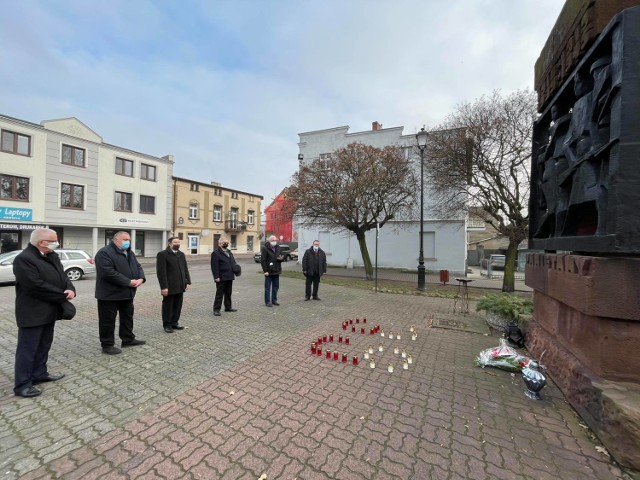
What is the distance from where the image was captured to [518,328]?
5.49 metres

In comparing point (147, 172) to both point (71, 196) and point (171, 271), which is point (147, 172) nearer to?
point (71, 196)

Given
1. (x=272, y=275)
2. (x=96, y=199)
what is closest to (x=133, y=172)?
(x=96, y=199)

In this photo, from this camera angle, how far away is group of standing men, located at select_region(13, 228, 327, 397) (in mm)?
3299

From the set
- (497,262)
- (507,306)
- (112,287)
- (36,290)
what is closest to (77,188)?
(112,287)

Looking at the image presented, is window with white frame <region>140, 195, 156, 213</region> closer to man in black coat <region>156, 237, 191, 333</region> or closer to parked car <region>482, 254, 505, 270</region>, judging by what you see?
man in black coat <region>156, 237, 191, 333</region>

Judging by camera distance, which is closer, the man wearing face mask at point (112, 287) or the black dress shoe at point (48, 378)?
the black dress shoe at point (48, 378)

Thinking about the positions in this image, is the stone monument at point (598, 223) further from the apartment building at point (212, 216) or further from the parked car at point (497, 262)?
the apartment building at point (212, 216)

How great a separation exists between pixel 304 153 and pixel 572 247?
2497 cm

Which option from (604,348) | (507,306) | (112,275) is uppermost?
(112,275)

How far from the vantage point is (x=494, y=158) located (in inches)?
480

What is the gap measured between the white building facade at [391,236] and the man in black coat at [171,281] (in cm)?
1372

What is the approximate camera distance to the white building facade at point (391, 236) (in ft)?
70.0

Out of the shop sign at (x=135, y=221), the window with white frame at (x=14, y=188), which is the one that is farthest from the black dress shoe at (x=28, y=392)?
the shop sign at (x=135, y=221)

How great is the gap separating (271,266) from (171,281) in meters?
2.80
